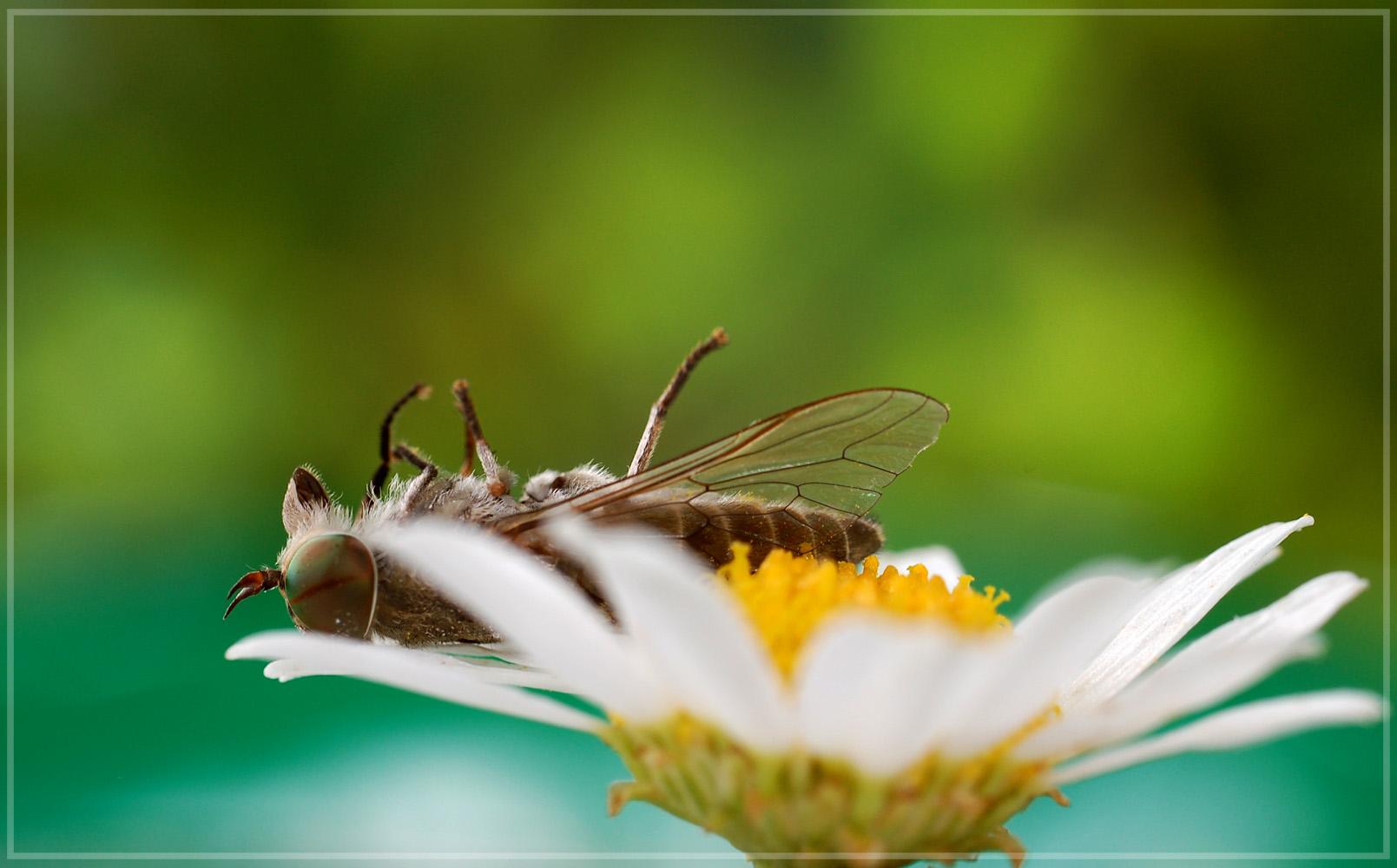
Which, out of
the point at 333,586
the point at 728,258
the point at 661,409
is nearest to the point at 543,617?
the point at 333,586

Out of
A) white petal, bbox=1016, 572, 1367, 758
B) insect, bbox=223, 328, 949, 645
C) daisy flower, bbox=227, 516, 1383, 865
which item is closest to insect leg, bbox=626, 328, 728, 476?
insect, bbox=223, 328, 949, 645

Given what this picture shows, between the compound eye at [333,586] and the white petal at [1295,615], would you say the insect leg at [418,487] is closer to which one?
the compound eye at [333,586]

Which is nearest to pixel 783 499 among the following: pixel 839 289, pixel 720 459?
pixel 720 459

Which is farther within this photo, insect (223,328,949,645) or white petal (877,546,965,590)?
white petal (877,546,965,590)

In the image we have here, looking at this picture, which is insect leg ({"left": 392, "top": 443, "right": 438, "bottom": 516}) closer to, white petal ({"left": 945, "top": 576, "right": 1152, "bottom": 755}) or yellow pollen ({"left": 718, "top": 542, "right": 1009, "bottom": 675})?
yellow pollen ({"left": 718, "top": 542, "right": 1009, "bottom": 675})

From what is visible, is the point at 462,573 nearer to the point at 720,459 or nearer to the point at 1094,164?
the point at 720,459

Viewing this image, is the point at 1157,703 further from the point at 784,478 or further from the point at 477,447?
the point at 477,447
